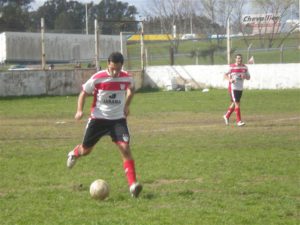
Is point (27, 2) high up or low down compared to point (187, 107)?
up

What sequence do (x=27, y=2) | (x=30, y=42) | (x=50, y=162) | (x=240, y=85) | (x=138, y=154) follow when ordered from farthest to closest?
(x=27, y=2) → (x=30, y=42) → (x=240, y=85) → (x=138, y=154) → (x=50, y=162)

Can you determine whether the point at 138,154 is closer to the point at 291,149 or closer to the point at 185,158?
the point at 185,158

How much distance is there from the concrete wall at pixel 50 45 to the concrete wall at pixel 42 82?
895cm

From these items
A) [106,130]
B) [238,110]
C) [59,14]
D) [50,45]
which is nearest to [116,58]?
[106,130]

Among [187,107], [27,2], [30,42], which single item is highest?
[27,2]

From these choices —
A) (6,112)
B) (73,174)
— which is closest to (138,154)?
(73,174)

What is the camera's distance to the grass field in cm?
763

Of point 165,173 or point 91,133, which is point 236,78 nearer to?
point 165,173

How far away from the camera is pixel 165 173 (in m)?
10.4

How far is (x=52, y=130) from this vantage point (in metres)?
17.4

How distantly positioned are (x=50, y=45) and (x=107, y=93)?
34396 mm

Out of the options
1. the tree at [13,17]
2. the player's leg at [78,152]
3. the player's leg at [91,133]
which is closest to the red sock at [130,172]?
the player's leg at [91,133]

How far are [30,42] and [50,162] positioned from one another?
31.1 meters

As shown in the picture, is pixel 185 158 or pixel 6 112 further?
pixel 6 112
